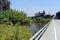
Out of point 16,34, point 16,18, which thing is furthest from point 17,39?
point 16,18

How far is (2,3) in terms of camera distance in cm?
7525

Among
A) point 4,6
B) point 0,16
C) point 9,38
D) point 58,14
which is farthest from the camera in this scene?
point 58,14

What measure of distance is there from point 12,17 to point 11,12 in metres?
2.00

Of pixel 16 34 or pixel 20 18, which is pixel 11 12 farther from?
pixel 16 34

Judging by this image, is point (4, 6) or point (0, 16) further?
point (4, 6)

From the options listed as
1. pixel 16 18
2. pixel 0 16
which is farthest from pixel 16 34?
pixel 16 18

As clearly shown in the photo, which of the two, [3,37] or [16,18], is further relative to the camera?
[16,18]

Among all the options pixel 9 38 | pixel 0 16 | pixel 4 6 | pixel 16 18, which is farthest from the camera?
pixel 4 6

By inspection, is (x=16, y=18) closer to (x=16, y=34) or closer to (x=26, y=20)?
(x=26, y=20)

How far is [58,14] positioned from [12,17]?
99.2m

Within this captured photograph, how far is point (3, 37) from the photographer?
46.7ft

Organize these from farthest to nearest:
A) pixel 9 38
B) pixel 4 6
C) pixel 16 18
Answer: pixel 4 6 < pixel 16 18 < pixel 9 38

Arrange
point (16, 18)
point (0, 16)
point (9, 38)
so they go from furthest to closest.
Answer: point (16, 18)
point (0, 16)
point (9, 38)

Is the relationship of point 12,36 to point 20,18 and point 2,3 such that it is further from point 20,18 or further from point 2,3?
point 2,3
